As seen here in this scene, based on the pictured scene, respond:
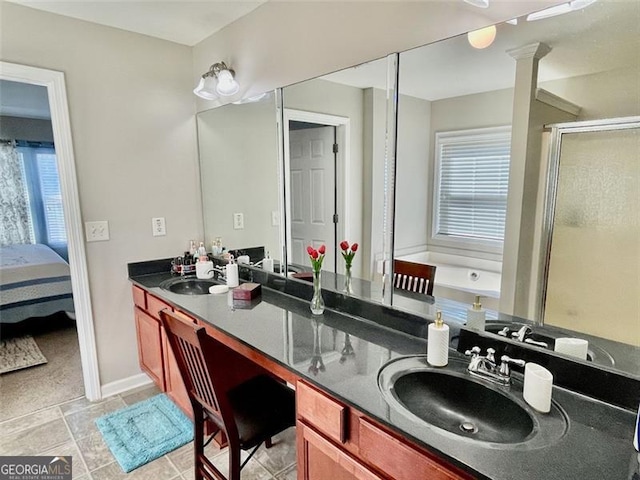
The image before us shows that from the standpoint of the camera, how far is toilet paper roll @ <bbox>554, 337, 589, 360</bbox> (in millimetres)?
1125

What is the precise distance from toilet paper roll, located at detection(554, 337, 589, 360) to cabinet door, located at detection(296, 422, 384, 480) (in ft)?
2.28

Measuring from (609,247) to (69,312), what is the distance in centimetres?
439

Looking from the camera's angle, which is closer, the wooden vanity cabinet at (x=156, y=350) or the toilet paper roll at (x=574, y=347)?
the toilet paper roll at (x=574, y=347)

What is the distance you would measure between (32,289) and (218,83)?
2823mm

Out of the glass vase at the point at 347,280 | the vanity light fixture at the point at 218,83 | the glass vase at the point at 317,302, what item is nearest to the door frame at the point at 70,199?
the vanity light fixture at the point at 218,83

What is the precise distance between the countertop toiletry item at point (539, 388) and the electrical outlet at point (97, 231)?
8.19 ft

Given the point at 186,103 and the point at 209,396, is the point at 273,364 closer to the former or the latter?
the point at 209,396

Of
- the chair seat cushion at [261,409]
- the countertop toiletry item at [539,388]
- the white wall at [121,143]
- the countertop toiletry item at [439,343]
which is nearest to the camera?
the countertop toiletry item at [539,388]

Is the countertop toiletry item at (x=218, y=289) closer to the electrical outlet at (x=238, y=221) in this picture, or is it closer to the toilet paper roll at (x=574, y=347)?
the electrical outlet at (x=238, y=221)

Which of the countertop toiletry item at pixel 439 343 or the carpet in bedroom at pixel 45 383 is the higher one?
the countertop toiletry item at pixel 439 343

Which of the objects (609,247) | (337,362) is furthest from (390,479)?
(609,247)

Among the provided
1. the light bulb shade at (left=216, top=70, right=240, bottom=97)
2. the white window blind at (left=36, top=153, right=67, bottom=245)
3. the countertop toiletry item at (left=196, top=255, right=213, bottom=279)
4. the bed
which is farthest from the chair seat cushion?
the white window blind at (left=36, top=153, right=67, bottom=245)

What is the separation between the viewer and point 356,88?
1705mm

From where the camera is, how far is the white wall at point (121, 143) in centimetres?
220
